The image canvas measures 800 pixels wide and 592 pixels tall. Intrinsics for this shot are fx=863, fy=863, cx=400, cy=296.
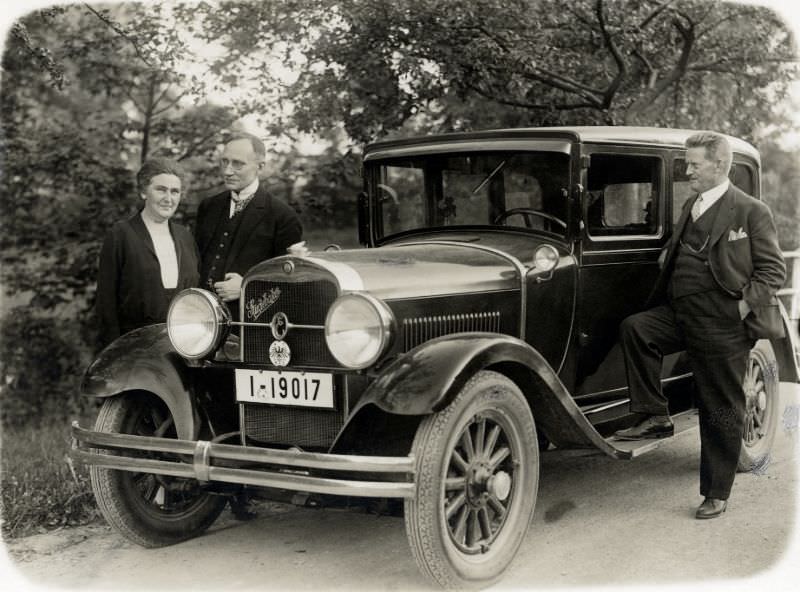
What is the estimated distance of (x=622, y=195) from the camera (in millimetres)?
4734

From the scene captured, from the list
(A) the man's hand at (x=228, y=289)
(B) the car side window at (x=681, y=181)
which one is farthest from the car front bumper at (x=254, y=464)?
(B) the car side window at (x=681, y=181)

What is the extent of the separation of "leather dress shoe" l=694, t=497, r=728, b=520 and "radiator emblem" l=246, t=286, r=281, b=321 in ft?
7.65

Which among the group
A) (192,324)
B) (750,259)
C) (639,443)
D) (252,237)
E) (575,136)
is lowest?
(639,443)

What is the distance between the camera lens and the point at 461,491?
3.43 metres

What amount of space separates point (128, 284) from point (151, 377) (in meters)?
0.76

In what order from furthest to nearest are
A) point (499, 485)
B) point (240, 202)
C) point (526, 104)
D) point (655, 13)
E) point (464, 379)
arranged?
1. point (526, 104)
2. point (655, 13)
3. point (240, 202)
4. point (499, 485)
5. point (464, 379)

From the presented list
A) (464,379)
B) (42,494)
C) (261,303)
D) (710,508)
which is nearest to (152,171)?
(261,303)

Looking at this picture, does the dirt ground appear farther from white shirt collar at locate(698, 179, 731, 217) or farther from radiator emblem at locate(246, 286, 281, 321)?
white shirt collar at locate(698, 179, 731, 217)

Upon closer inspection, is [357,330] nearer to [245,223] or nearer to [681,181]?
[245,223]

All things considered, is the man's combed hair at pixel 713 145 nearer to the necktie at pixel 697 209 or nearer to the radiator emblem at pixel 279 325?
the necktie at pixel 697 209

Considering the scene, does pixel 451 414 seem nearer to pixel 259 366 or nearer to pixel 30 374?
pixel 259 366

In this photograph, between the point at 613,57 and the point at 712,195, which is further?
the point at 613,57

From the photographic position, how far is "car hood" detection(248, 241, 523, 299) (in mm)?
3580

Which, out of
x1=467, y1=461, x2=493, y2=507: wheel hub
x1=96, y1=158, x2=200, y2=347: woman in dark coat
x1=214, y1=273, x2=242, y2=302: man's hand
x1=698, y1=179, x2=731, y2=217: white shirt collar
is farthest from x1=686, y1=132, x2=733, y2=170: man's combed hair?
x1=96, y1=158, x2=200, y2=347: woman in dark coat
